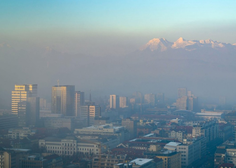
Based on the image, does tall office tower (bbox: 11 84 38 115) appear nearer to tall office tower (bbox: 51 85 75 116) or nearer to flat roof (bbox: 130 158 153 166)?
tall office tower (bbox: 51 85 75 116)

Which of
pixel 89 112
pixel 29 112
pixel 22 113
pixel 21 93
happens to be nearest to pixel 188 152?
pixel 22 113

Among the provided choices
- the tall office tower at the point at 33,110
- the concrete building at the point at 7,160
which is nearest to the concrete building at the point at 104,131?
the tall office tower at the point at 33,110

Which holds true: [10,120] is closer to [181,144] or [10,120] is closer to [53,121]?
[53,121]

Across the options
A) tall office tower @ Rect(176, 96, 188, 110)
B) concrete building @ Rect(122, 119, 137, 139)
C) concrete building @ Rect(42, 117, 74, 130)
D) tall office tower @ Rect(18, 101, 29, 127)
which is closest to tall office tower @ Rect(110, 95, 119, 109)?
tall office tower @ Rect(176, 96, 188, 110)

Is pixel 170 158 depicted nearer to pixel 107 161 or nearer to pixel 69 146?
pixel 107 161

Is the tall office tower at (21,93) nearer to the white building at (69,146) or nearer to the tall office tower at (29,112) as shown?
the tall office tower at (29,112)

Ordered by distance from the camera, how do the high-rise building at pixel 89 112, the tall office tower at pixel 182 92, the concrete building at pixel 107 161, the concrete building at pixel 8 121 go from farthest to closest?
the tall office tower at pixel 182 92 → the high-rise building at pixel 89 112 → the concrete building at pixel 8 121 → the concrete building at pixel 107 161
